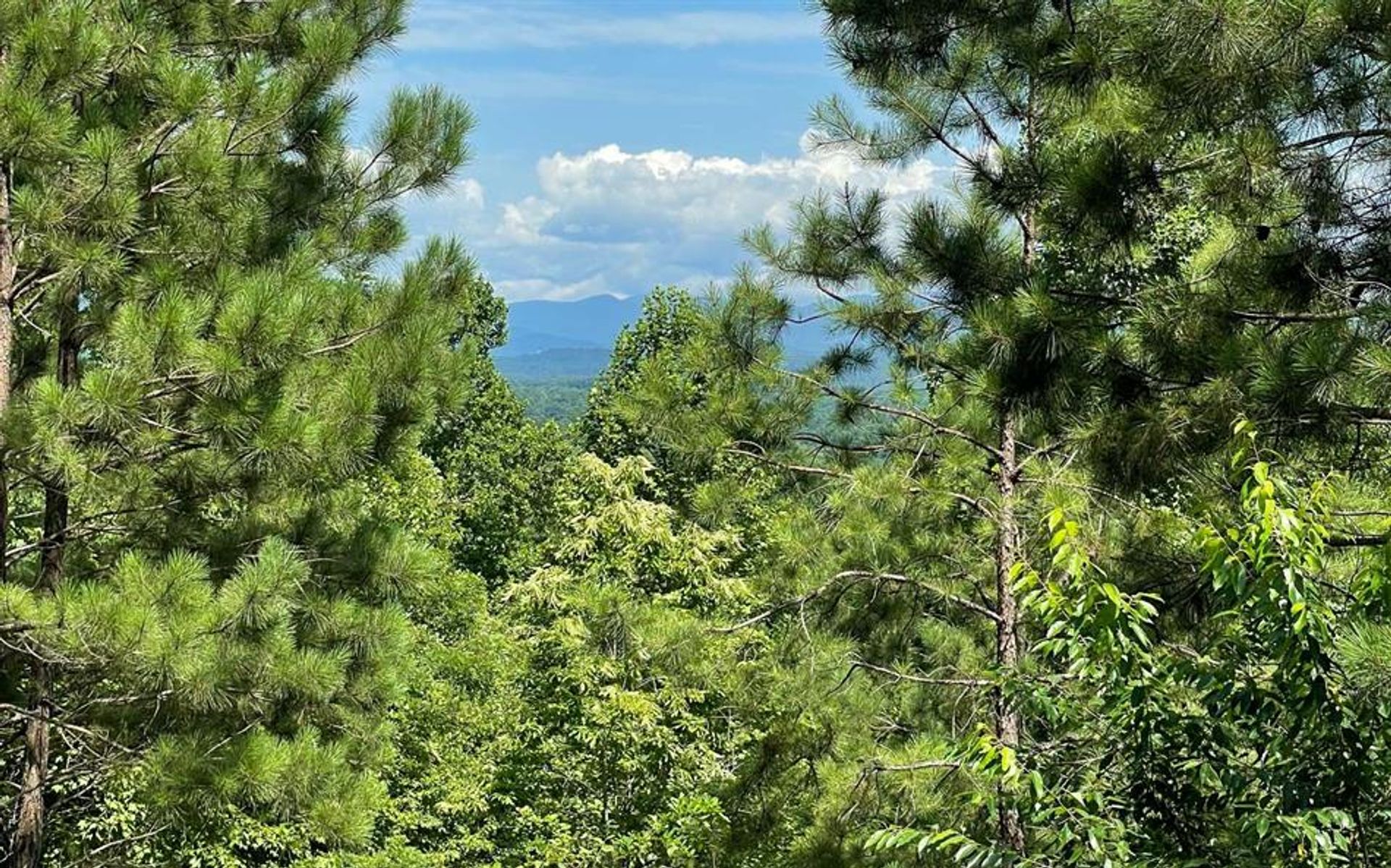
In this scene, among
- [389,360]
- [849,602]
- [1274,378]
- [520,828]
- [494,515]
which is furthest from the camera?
[494,515]

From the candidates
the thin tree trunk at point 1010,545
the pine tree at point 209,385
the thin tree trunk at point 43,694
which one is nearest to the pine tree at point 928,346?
the thin tree trunk at point 1010,545

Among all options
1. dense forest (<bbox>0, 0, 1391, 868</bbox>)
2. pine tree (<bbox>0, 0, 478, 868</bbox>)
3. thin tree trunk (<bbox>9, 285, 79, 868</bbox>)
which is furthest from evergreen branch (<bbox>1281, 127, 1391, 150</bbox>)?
thin tree trunk (<bbox>9, 285, 79, 868</bbox>)

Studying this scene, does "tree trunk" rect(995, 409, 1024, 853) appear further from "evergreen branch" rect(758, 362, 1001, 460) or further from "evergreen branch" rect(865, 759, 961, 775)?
"evergreen branch" rect(865, 759, 961, 775)

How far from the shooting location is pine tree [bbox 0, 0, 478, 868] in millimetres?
4090

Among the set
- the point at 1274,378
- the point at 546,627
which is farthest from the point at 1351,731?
the point at 546,627

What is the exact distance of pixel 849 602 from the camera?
7336 millimetres

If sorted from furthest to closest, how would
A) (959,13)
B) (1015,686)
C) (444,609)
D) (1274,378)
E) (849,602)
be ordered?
(444,609) < (849,602) < (959,13) < (1274,378) < (1015,686)

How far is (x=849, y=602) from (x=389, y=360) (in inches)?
→ 143

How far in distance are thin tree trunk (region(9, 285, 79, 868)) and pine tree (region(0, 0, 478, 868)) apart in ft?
0.05

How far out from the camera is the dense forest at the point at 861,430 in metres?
2.52

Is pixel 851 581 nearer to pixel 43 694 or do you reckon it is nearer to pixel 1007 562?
pixel 1007 562

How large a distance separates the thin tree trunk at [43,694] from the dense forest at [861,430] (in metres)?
0.02

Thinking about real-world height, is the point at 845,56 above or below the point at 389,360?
above

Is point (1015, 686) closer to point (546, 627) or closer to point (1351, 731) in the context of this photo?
point (1351, 731)
